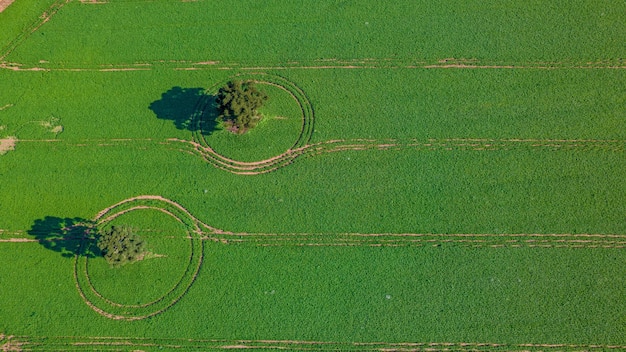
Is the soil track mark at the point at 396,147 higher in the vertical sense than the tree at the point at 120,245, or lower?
higher

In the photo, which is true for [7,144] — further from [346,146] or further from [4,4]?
[346,146]

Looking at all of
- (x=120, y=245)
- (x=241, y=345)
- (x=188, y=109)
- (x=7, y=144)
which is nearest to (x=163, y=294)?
(x=120, y=245)

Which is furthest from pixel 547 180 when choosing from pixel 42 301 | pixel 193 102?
pixel 42 301

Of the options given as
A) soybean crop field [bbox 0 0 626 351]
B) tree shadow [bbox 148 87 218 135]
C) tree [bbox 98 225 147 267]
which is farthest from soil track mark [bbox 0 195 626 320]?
tree shadow [bbox 148 87 218 135]

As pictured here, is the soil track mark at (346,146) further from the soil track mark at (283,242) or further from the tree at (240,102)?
the soil track mark at (283,242)

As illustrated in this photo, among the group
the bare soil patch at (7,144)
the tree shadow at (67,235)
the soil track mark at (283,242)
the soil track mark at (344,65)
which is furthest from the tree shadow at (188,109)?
the bare soil patch at (7,144)
